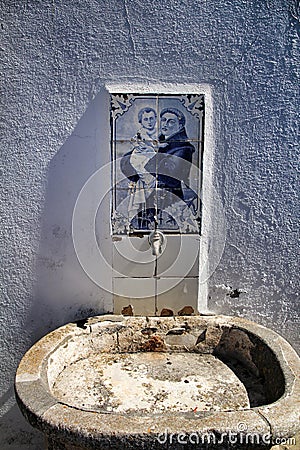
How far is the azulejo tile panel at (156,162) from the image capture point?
7.04 ft

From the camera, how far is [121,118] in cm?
215

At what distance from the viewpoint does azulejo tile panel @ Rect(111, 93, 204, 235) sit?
2146mm

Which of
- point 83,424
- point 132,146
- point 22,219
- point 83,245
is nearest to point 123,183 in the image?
point 132,146
